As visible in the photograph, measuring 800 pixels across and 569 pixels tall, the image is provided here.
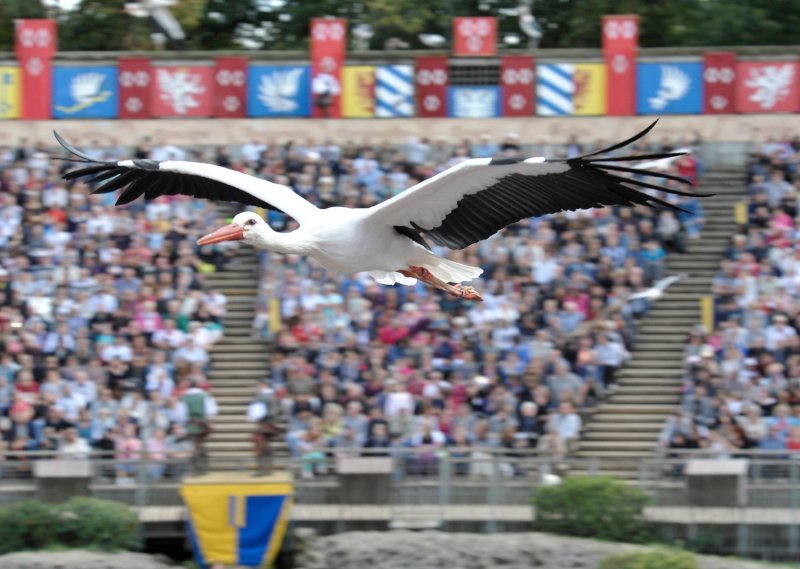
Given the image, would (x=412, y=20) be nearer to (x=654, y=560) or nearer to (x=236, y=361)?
(x=236, y=361)

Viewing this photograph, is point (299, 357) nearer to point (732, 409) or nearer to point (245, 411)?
point (245, 411)

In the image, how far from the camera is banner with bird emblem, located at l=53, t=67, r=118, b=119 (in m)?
28.4

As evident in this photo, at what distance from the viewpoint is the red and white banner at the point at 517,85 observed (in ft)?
93.0

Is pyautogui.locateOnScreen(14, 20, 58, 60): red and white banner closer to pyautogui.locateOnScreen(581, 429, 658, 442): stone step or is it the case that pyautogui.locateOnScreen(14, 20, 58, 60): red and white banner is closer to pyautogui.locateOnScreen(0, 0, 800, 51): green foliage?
pyautogui.locateOnScreen(0, 0, 800, 51): green foliage

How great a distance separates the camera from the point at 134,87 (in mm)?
28438

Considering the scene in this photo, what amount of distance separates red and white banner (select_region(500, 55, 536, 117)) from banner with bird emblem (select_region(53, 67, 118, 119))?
611cm

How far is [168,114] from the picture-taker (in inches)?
1118

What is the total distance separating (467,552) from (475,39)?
12866 millimetres

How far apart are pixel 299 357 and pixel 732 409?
4.86 meters

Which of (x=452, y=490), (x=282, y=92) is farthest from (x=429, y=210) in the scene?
(x=282, y=92)

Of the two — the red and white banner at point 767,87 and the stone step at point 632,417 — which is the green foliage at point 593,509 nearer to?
the stone step at point 632,417

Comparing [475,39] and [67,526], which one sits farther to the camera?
[475,39]

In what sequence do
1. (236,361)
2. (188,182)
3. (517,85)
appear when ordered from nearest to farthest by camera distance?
(188,182), (236,361), (517,85)

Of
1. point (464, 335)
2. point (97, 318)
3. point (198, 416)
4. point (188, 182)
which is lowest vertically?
point (198, 416)
